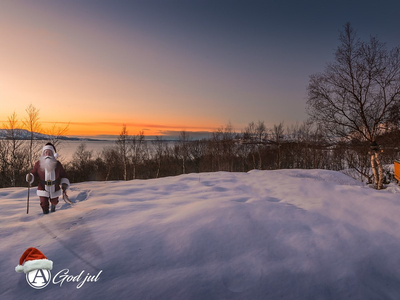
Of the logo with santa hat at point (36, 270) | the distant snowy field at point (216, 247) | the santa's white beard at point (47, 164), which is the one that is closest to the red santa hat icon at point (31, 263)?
the logo with santa hat at point (36, 270)

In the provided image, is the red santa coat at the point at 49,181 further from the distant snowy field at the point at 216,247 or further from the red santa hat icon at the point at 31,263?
the red santa hat icon at the point at 31,263

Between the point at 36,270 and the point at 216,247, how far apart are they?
226 centimetres

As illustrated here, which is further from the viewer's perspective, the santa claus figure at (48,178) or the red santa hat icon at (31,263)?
the santa claus figure at (48,178)

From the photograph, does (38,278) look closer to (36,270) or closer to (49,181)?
(36,270)

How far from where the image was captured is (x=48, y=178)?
476 centimetres

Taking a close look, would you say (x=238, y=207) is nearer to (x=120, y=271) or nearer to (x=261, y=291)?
(x=261, y=291)

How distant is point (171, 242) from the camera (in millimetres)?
3061

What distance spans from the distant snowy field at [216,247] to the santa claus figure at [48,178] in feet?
1.11

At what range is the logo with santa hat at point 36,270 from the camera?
7.63ft

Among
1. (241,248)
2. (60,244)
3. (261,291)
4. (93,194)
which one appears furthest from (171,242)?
(93,194)

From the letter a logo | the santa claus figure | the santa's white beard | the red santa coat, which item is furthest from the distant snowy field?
the santa's white beard

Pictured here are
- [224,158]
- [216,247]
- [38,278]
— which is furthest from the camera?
[224,158]

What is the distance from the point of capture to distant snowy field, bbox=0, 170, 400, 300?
2.29 metres

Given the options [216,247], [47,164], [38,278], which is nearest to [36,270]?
[38,278]
